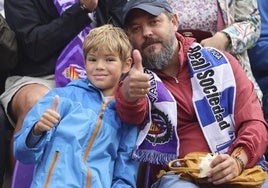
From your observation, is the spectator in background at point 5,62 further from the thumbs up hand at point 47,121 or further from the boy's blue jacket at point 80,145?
the thumbs up hand at point 47,121

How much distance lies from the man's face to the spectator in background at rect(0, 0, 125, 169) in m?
0.29

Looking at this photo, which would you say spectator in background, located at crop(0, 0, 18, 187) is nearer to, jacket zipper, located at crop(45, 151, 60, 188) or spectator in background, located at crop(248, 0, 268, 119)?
jacket zipper, located at crop(45, 151, 60, 188)

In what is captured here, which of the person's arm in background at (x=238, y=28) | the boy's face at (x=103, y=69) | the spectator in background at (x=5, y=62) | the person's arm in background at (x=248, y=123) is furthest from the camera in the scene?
the person's arm in background at (x=238, y=28)

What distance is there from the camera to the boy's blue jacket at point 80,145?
7.68 feet

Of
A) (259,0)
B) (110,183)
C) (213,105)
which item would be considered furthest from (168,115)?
(259,0)

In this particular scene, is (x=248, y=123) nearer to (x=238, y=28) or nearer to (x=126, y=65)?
(x=126, y=65)

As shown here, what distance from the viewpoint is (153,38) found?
8.66 feet

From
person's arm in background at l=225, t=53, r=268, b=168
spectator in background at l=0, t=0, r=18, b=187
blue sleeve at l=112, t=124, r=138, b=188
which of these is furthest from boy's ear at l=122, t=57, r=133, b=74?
spectator in background at l=0, t=0, r=18, b=187

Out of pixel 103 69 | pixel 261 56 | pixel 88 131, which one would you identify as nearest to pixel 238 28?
pixel 261 56

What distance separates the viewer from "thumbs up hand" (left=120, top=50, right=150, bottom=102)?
227 cm

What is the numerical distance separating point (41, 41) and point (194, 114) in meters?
0.90

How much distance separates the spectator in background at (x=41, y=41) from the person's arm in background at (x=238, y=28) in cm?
67

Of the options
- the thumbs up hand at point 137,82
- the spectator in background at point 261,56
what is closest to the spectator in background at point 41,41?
the thumbs up hand at point 137,82

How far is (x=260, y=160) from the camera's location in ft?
8.51
